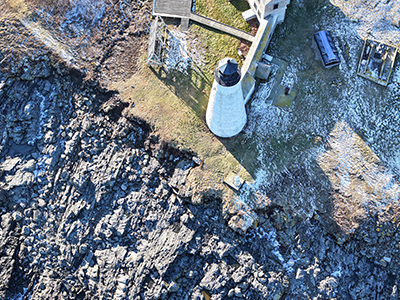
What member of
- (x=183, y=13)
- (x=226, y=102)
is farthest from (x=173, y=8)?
(x=226, y=102)

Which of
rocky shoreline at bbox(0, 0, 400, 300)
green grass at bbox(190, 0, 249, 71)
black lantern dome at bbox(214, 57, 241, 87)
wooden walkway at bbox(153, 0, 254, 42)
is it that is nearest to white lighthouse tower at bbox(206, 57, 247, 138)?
black lantern dome at bbox(214, 57, 241, 87)

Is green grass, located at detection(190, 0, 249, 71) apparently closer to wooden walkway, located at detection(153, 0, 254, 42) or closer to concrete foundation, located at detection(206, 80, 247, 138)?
wooden walkway, located at detection(153, 0, 254, 42)

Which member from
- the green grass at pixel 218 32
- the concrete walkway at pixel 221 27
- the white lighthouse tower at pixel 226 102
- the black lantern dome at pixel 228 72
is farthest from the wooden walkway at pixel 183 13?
the black lantern dome at pixel 228 72

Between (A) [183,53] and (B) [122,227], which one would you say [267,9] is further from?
(B) [122,227]

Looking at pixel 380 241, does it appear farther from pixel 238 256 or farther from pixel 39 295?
pixel 39 295

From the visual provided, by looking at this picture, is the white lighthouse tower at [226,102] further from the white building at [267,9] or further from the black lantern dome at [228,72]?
the white building at [267,9]

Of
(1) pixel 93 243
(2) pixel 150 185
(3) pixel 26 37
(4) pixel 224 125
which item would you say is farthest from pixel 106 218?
(3) pixel 26 37
